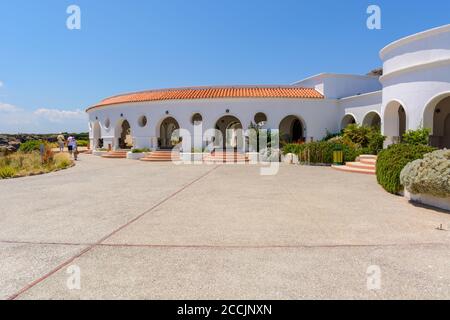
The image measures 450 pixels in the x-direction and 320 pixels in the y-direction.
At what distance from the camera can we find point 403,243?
463 centimetres

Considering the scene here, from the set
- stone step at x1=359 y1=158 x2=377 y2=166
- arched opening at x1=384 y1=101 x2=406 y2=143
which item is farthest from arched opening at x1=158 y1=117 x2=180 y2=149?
arched opening at x1=384 y1=101 x2=406 y2=143

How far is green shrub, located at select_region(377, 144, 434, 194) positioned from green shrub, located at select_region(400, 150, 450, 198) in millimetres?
841

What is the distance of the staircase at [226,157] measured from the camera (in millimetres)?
19844

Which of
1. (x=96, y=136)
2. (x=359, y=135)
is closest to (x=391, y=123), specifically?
(x=359, y=135)

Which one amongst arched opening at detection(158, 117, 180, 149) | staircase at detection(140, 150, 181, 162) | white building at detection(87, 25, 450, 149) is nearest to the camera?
white building at detection(87, 25, 450, 149)

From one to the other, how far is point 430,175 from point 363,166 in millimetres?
7544

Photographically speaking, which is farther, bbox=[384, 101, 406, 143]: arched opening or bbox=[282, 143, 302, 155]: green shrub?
bbox=[282, 143, 302, 155]: green shrub

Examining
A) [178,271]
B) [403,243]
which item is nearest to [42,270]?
[178,271]

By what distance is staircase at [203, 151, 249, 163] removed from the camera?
65.1 feet

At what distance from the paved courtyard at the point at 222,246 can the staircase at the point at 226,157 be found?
37.3 ft

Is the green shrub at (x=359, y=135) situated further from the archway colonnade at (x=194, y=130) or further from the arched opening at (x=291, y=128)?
the arched opening at (x=291, y=128)

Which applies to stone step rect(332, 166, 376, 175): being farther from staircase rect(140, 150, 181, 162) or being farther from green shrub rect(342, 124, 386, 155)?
staircase rect(140, 150, 181, 162)

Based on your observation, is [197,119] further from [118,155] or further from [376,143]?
[376,143]

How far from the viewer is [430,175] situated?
6.55 m
